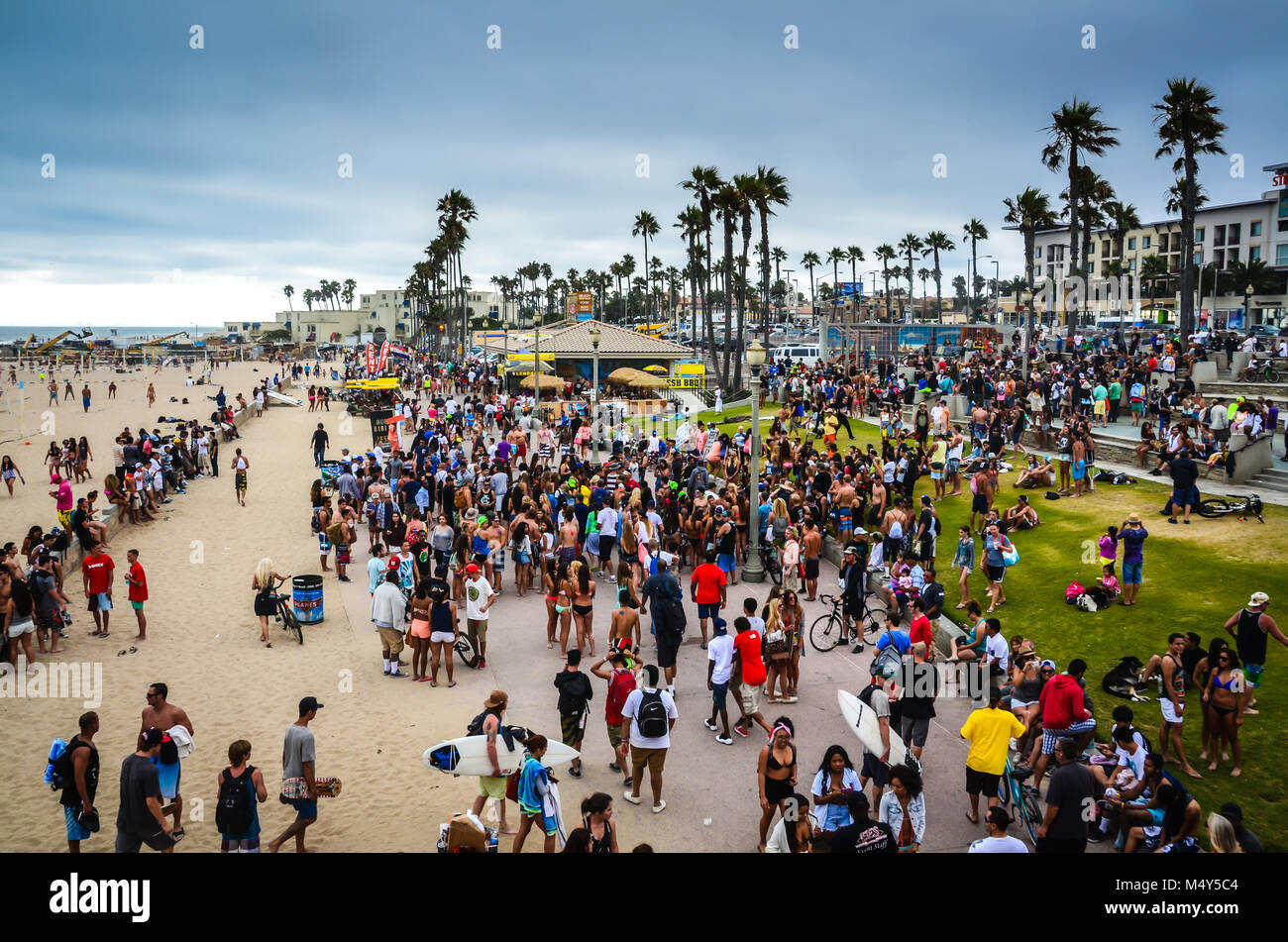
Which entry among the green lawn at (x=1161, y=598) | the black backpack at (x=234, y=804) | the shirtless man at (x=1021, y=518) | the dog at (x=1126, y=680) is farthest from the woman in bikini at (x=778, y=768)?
the shirtless man at (x=1021, y=518)

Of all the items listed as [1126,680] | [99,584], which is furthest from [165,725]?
[1126,680]

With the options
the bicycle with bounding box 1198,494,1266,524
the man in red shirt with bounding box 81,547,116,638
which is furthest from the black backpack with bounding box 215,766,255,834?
the bicycle with bounding box 1198,494,1266,524

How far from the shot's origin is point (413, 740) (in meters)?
9.66

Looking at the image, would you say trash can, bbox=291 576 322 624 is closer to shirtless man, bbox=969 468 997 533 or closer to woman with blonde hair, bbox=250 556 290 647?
woman with blonde hair, bbox=250 556 290 647

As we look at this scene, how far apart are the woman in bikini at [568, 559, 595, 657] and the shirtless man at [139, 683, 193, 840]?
5183 millimetres

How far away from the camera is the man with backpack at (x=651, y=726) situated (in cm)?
777

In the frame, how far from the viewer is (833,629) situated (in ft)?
43.0

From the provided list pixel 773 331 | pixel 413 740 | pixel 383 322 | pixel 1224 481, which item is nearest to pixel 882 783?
pixel 413 740

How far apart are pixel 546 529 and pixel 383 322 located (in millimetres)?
177909

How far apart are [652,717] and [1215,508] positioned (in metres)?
13.9

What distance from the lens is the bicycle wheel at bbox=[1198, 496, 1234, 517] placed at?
1570 centimetres

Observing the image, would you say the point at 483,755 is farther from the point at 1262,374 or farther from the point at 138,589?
the point at 1262,374

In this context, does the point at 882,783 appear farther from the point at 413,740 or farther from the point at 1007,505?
the point at 1007,505

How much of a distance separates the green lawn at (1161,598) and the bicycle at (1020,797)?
1819mm
